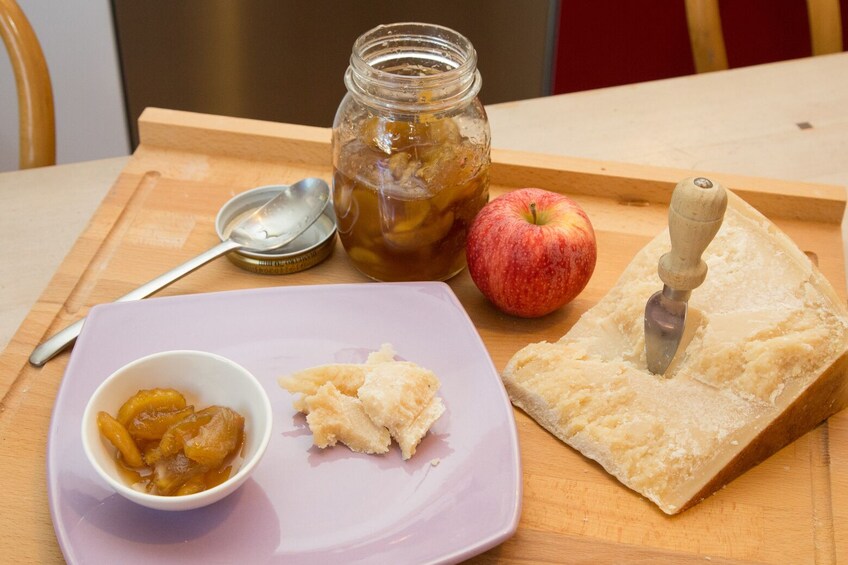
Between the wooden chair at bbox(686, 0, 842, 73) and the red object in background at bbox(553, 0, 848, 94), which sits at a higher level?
the wooden chair at bbox(686, 0, 842, 73)

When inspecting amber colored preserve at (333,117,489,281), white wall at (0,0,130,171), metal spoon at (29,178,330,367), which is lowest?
white wall at (0,0,130,171)

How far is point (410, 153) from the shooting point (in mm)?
1121

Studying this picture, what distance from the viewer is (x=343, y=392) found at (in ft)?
3.33

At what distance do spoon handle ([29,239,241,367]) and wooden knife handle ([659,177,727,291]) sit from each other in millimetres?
567

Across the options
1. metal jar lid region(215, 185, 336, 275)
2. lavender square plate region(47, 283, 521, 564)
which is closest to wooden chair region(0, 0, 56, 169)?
metal jar lid region(215, 185, 336, 275)

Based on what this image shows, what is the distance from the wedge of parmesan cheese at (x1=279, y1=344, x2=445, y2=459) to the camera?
97 centimetres

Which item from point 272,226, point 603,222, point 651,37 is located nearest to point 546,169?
point 603,222

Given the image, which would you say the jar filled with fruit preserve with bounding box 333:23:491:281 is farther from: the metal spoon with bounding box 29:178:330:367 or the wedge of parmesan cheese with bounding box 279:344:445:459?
the wedge of parmesan cheese with bounding box 279:344:445:459

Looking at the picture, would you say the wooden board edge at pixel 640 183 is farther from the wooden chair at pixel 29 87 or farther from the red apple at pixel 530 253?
the wooden chair at pixel 29 87

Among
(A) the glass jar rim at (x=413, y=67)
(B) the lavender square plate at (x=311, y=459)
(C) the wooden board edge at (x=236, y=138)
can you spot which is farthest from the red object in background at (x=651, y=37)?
(B) the lavender square plate at (x=311, y=459)

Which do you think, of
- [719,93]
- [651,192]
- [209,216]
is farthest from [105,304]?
[719,93]

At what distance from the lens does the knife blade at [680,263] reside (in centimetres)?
92

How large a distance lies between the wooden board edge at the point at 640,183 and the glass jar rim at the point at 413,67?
24cm

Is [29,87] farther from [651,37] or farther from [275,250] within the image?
[651,37]
